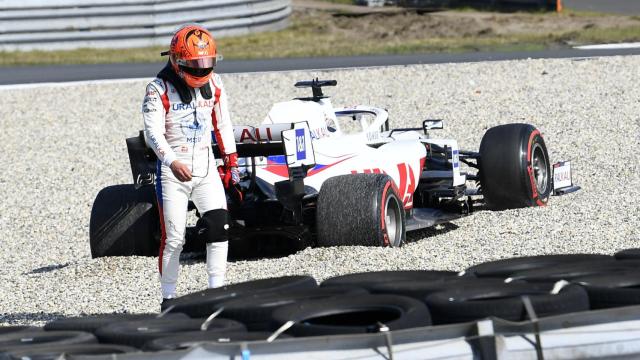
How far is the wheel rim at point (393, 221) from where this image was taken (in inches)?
413

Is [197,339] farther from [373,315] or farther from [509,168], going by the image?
[509,168]

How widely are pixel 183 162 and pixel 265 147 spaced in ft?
6.01

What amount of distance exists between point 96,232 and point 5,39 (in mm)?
17293

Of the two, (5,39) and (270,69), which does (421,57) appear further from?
(5,39)

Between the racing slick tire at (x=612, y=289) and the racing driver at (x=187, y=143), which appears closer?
the racing slick tire at (x=612, y=289)

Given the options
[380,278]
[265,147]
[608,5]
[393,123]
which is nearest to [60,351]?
[380,278]

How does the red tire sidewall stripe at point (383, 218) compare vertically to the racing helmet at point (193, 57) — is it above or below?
below

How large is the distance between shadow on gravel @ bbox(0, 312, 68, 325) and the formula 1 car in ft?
3.57

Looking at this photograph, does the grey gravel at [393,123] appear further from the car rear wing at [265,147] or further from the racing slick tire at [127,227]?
the car rear wing at [265,147]

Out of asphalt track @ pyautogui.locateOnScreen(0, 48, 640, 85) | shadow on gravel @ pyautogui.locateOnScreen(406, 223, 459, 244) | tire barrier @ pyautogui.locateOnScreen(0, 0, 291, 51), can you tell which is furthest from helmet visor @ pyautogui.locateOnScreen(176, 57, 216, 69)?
tire barrier @ pyautogui.locateOnScreen(0, 0, 291, 51)

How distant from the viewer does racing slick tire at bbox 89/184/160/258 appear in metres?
10.7

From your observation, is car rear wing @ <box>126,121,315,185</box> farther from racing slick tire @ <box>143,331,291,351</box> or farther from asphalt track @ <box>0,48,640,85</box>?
asphalt track @ <box>0,48,640,85</box>

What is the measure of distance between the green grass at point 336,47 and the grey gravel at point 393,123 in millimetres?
3291

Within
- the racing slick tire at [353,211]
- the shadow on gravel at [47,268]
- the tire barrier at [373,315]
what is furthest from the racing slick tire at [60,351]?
the shadow on gravel at [47,268]
